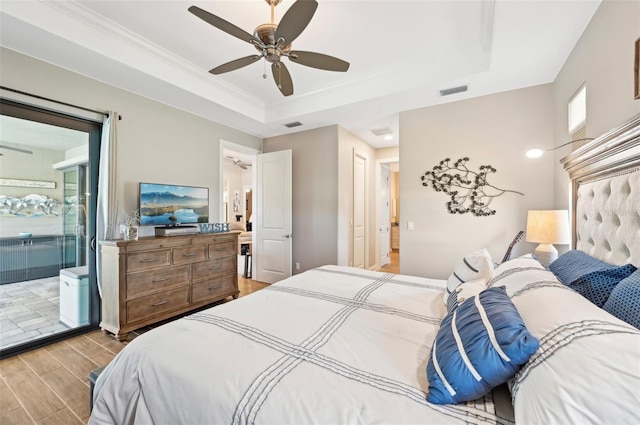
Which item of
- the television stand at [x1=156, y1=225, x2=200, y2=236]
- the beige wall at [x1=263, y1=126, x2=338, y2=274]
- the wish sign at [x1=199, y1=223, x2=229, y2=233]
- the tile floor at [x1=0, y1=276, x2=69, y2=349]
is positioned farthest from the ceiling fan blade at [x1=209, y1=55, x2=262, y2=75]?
the tile floor at [x1=0, y1=276, x2=69, y2=349]

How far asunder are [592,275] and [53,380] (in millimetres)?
3511

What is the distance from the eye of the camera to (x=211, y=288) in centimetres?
339

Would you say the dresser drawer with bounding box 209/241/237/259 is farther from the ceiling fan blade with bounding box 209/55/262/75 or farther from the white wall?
the white wall

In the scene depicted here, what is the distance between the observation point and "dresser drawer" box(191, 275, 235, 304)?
126 inches

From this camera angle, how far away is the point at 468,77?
2.75 m

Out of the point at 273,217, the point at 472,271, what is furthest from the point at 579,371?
the point at 273,217

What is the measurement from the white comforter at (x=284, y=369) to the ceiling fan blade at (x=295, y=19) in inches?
68.6

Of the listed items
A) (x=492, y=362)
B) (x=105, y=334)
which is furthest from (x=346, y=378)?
(x=105, y=334)

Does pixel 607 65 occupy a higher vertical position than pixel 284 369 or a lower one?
higher

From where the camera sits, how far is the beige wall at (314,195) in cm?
418

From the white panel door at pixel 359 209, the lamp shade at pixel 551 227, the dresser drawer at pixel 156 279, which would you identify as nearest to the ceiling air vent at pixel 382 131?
the white panel door at pixel 359 209

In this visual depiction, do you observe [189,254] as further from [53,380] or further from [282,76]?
[282,76]

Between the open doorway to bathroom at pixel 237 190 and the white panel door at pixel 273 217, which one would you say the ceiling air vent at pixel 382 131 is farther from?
the open doorway to bathroom at pixel 237 190

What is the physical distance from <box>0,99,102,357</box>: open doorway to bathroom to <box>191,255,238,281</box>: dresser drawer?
39.3 inches
